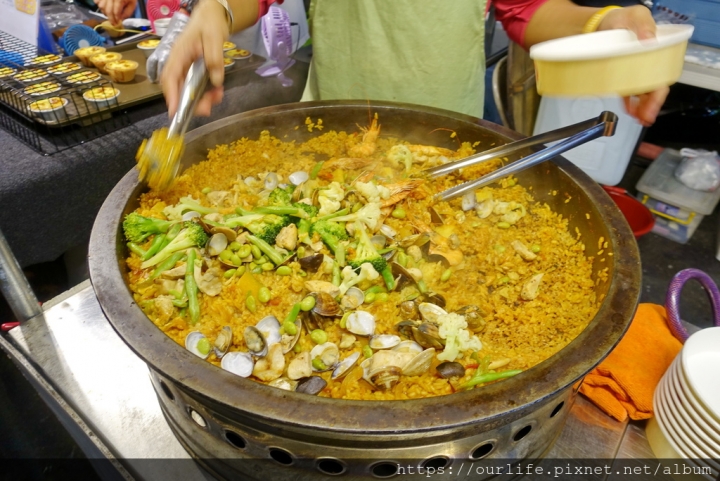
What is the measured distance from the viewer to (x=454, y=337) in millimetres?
1524

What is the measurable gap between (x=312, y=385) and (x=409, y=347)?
351 mm

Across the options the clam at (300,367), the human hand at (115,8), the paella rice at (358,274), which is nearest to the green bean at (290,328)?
the paella rice at (358,274)

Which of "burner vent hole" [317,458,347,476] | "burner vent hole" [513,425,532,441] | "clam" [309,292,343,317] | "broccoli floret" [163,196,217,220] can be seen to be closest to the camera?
"burner vent hole" [317,458,347,476]

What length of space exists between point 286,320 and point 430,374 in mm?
533

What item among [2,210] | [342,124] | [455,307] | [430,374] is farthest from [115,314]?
[2,210]

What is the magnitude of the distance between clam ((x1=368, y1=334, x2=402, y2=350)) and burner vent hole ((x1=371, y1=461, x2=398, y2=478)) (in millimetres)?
386

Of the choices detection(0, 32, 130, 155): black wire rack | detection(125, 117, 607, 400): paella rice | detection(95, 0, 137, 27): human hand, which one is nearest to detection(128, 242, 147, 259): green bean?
detection(125, 117, 607, 400): paella rice

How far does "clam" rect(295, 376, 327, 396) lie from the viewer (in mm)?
1379

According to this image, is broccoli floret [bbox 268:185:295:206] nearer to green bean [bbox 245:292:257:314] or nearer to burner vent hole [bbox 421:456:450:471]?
green bean [bbox 245:292:257:314]

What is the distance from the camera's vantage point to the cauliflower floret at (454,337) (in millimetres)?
1486

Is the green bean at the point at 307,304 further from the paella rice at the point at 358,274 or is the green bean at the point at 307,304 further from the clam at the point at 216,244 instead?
the clam at the point at 216,244

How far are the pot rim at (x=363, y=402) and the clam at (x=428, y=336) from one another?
36 centimetres

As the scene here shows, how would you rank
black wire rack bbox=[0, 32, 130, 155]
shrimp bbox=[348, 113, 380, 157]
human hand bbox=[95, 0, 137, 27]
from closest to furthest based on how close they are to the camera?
shrimp bbox=[348, 113, 380, 157]
black wire rack bbox=[0, 32, 130, 155]
human hand bbox=[95, 0, 137, 27]

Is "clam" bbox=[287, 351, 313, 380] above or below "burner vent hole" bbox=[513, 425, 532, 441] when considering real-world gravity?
above
